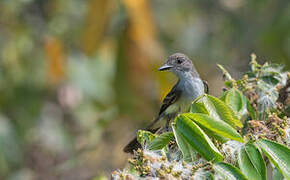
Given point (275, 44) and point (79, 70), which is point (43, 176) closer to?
point (79, 70)

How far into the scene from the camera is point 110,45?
29.0 feet

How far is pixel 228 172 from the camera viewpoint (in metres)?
2.46

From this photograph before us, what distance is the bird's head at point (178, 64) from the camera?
17.6ft

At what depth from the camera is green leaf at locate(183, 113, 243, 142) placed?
8.39 feet

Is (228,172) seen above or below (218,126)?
below

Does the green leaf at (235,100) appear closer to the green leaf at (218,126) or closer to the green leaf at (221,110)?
the green leaf at (221,110)

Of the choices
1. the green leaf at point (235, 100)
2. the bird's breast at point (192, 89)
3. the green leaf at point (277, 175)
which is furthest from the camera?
the bird's breast at point (192, 89)

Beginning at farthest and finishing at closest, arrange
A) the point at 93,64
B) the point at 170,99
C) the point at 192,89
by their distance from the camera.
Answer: the point at 93,64 → the point at 192,89 → the point at 170,99

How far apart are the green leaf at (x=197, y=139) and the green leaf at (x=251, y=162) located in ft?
0.37

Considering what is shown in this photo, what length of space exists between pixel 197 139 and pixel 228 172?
0.75 ft

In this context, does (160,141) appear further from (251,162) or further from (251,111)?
(251,111)

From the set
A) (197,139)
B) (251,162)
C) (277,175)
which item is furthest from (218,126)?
(277,175)

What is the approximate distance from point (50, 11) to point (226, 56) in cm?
342

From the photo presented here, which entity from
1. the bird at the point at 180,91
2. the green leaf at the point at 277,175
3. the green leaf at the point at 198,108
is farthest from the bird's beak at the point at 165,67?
the green leaf at the point at 277,175
